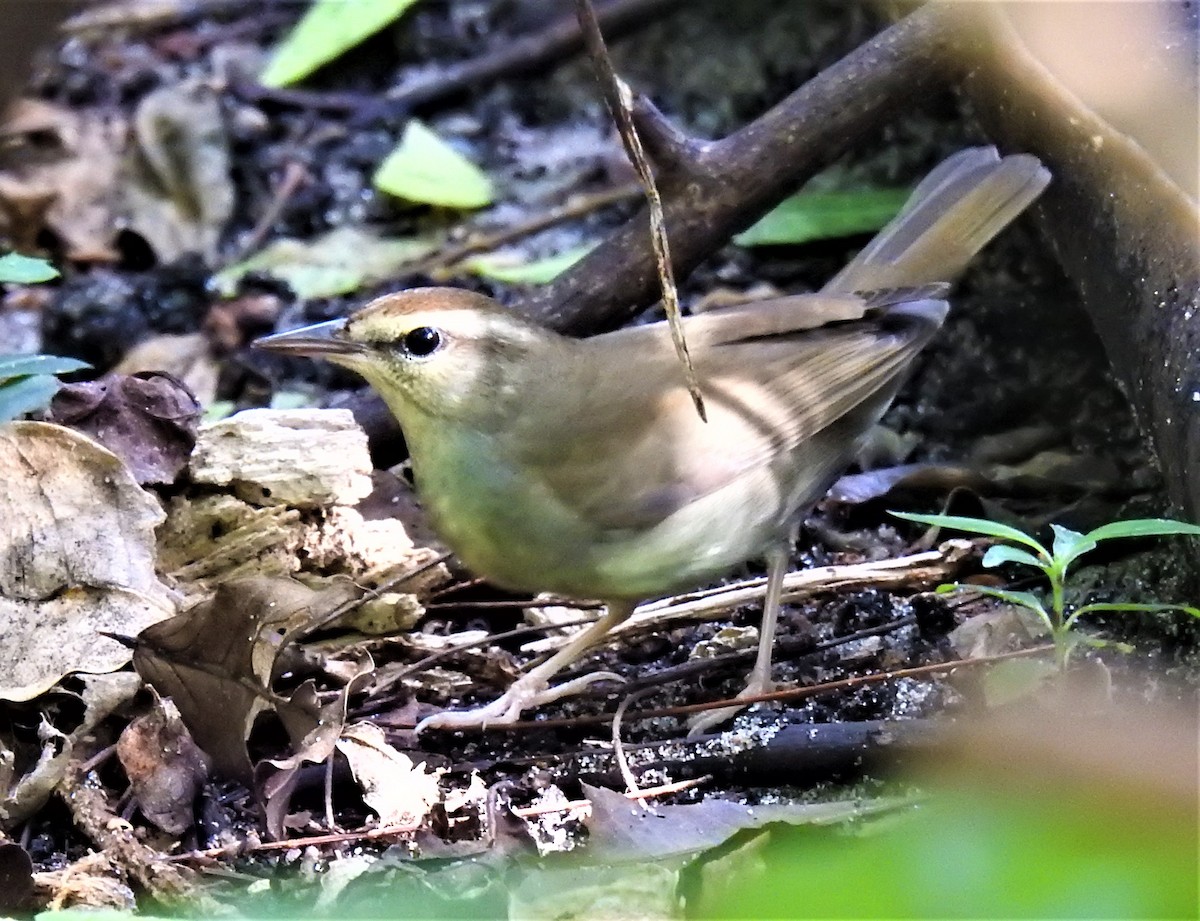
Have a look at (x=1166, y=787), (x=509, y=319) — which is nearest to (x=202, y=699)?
(x=509, y=319)

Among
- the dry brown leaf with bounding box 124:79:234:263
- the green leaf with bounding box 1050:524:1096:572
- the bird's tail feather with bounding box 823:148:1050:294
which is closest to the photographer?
the green leaf with bounding box 1050:524:1096:572

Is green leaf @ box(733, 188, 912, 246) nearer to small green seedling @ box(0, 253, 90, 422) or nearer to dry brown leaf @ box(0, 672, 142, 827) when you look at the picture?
small green seedling @ box(0, 253, 90, 422)

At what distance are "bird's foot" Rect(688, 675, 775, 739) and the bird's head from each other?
91 cm

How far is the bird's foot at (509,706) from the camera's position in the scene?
11.3ft

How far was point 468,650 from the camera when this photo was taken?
3814 millimetres

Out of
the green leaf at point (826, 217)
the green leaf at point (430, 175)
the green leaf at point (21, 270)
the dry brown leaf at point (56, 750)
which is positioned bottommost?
the dry brown leaf at point (56, 750)

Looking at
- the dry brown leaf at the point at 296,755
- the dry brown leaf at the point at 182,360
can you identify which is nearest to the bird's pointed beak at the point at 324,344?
the dry brown leaf at the point at 296,755

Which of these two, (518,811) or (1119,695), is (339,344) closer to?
(518,811)

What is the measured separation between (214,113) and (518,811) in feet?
16.0

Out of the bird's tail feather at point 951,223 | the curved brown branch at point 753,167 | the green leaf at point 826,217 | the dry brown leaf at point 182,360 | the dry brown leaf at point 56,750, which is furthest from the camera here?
the green leaf at point 826,217

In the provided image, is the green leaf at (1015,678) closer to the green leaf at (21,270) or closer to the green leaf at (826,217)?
the green leaf at (21,270)

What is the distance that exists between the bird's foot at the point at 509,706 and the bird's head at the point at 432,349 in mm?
680

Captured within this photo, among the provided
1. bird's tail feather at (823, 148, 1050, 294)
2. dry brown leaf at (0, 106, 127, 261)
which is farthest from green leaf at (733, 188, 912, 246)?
dry brown leaf at (0, 106, 127, 261)

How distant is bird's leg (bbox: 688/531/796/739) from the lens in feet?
11.1
